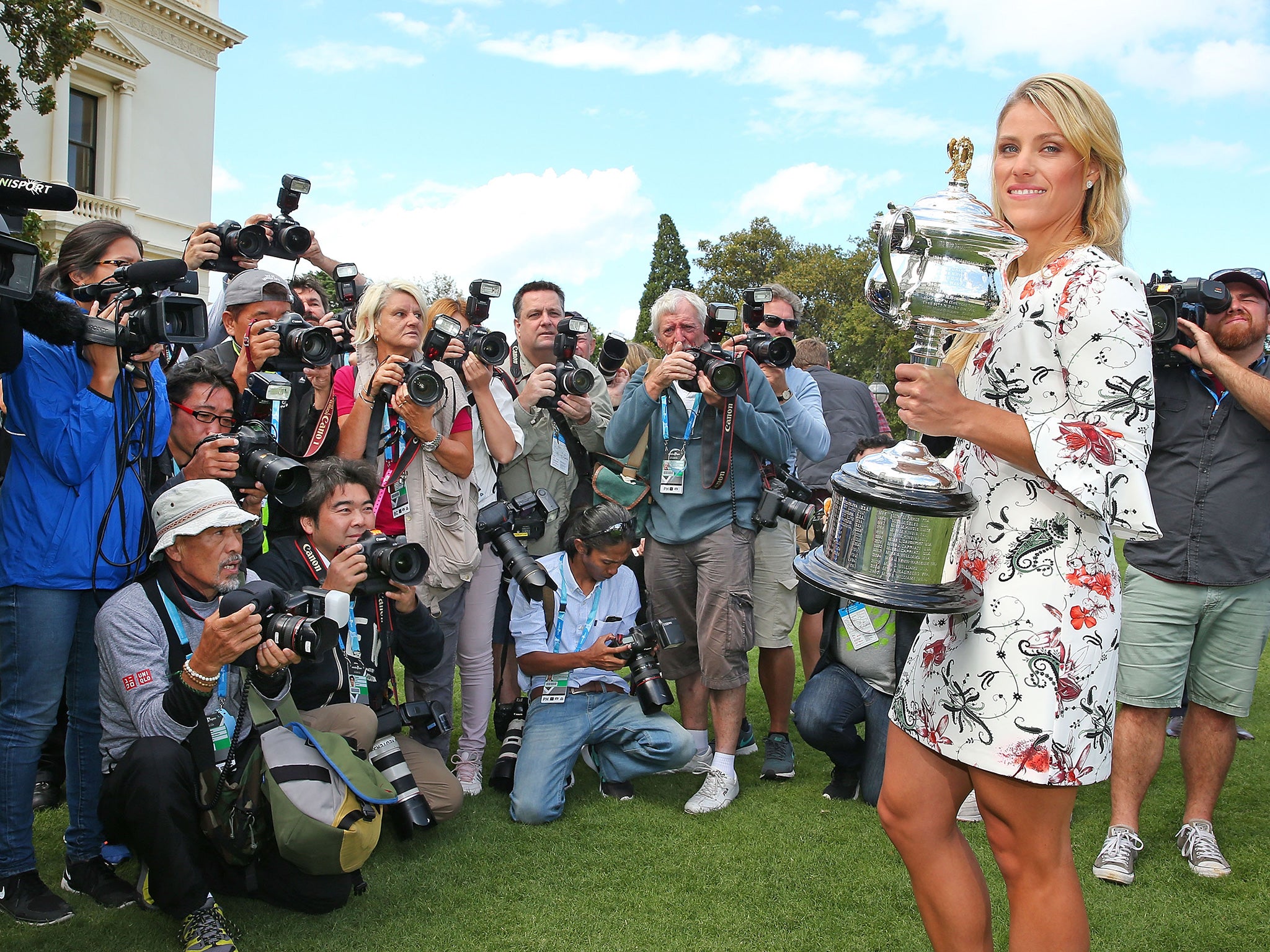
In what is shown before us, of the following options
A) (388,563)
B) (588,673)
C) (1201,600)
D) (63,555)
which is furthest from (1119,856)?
(63,555)

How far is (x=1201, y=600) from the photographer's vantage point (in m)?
3.44

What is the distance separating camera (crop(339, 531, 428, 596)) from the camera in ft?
10.6

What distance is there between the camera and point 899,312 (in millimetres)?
1922

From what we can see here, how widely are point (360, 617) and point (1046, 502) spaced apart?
252cm

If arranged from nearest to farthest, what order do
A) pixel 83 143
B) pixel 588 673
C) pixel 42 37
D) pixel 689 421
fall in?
pixel 588 673, pixel 689 421, pixel 42 37, pixel 83 143

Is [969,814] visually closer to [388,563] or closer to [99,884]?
[388,563]

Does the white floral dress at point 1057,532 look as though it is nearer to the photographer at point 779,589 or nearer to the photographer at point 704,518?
the photographer at point 704,518

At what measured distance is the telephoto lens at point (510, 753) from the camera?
13.4 ft

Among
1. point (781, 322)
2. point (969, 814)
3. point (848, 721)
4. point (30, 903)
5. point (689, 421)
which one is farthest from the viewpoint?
point (781, 322)

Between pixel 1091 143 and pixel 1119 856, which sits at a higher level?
pixel 1091 143

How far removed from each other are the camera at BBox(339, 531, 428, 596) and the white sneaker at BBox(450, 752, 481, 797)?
44.1 inches

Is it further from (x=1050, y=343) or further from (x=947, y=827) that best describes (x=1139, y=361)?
(x=947, y=827)

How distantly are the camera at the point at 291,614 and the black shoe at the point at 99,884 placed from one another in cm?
85

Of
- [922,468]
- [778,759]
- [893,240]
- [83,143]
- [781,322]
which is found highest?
[83,143]
